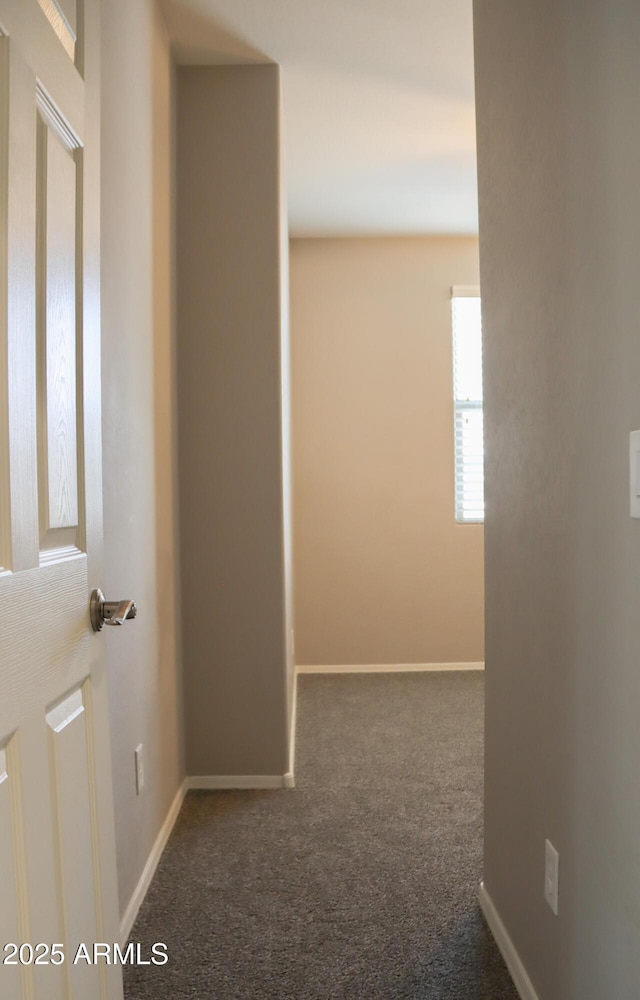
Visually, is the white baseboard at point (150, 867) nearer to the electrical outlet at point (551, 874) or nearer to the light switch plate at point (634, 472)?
the electrical outlet at point (551, 874)

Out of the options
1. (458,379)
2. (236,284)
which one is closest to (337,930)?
(236,284)

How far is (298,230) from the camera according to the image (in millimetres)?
5043

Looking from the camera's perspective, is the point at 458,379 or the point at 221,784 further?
the point at 458,379

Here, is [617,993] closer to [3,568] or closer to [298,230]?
[3,568]

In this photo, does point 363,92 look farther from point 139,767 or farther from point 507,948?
point 507,948

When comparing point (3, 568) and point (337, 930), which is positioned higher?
point (3, 568)

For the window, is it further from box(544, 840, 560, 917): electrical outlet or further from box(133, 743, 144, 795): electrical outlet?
box(544, 840, 560, 917): electrical outlet

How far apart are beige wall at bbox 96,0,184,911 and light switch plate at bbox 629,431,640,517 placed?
3.71ft

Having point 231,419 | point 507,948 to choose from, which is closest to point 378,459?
point 231,419

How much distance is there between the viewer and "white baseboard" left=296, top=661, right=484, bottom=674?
514 centimetres

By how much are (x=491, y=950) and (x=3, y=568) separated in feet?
5.30

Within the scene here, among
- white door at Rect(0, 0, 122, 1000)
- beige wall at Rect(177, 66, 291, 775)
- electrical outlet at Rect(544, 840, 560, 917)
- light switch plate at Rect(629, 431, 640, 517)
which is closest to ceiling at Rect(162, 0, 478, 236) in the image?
beige wall at Rect(177, 66, 291, 775)

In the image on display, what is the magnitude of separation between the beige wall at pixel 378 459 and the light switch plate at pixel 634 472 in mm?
4004

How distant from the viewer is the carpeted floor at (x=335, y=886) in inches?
74.2
